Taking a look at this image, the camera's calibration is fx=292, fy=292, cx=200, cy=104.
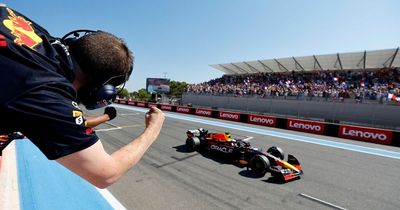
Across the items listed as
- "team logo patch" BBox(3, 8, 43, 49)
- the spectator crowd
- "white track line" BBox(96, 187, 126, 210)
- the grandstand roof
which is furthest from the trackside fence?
the grandstand roof

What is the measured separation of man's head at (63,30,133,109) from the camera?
1.48 meters

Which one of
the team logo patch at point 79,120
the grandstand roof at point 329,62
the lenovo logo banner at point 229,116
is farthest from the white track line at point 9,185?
the grandstand roof at point 329,62

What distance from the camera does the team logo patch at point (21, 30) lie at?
1231 millimetres

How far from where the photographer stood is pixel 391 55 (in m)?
26.0

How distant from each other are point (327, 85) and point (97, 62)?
29071 mm

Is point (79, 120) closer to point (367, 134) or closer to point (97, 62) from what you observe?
point (97, 62)

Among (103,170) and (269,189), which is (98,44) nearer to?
(103,170)

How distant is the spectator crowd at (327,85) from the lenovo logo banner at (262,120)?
503cm

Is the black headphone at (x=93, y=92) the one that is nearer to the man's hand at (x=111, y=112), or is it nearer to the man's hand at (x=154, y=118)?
the man's hand at (x=154, y=118)

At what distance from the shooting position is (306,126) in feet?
56.7

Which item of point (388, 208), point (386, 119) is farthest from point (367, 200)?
point (386, 119)

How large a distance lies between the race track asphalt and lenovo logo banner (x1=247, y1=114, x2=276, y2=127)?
9.38 metres

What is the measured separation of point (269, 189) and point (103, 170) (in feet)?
18.3

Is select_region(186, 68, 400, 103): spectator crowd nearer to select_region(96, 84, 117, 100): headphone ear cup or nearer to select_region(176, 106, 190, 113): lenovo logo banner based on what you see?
select_region(176, 106, 190, 113): lenovo logo banner
